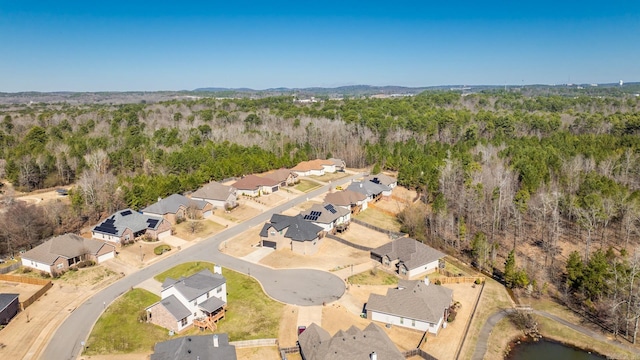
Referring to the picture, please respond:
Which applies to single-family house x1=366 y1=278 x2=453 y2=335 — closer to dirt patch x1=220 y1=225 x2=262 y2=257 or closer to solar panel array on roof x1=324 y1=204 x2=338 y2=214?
dirt patch x1=220 y1=225 x2=262 y2=257

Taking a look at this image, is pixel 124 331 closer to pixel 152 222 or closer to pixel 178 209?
pixel 152 222

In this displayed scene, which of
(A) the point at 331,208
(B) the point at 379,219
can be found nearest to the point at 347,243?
(A) the point at 331,208

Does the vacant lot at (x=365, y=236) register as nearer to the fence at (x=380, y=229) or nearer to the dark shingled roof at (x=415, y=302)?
the fence at (x=380, y=229)

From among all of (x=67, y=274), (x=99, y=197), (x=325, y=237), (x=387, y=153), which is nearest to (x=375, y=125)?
(x=387, y=153)

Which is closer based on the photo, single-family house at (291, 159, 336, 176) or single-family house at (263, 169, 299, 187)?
single-family house at (263, 169, 299, 187)

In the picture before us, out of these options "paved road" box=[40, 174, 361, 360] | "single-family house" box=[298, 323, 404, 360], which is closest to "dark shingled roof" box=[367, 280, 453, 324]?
"single-family house" box=[298, 323, 404, 360]

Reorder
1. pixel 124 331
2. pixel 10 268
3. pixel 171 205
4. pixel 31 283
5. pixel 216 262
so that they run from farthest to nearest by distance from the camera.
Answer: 1. pixel 171 205
2. pixel 216 262
3. pixel 10 268
4. pixel 31 283
5. pixel 124 331

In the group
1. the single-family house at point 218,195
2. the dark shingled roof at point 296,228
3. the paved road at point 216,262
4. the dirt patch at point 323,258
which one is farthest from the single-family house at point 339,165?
the paved road at point 216,262

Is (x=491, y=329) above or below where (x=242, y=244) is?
below
